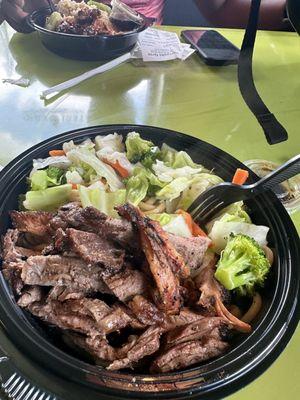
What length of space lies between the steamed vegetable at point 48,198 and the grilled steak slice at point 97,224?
19 centimetres

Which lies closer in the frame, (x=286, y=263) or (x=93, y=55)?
(x=286, y=263)

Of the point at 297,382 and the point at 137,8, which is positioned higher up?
the point at 137,8

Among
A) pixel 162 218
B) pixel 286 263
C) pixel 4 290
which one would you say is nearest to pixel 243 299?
pixel 286 263

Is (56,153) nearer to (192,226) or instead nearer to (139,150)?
(139,150)

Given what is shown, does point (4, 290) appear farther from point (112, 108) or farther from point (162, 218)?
point (112, 108)

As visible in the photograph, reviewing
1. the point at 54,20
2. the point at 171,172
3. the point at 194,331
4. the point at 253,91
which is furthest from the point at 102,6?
the point at 194,331

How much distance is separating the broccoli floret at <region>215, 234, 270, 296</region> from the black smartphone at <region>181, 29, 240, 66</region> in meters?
1.70

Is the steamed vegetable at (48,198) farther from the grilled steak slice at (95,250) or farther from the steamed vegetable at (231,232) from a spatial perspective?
the steamed vegetable at (231,232)

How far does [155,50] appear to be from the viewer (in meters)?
2.69

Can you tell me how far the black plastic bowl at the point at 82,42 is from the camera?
7.45ft

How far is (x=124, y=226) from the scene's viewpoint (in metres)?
1.15

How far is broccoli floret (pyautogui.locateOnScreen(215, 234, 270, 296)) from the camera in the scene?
47.6 inches

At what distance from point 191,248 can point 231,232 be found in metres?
0.20

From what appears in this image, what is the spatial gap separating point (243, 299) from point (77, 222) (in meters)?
0.55
